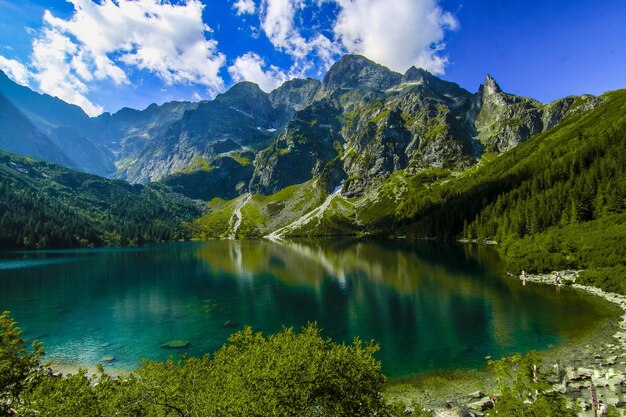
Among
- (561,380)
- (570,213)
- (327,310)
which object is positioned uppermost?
(570,213)

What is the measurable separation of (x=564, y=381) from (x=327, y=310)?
38.0m

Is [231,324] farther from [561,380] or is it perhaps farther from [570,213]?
[570,213]

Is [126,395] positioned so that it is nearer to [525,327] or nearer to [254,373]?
[254,373]

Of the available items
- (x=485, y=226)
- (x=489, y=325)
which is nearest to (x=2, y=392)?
(x=489, y=325)

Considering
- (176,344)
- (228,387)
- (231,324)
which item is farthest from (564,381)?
(176,344)

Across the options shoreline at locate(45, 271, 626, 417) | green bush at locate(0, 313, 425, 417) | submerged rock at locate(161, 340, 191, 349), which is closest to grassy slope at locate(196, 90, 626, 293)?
shoreline at locate(45, 271, 626, 417)

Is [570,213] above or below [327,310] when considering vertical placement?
above

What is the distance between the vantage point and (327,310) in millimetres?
62500

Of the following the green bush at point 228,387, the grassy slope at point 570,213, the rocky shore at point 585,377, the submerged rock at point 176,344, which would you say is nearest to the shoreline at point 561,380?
the rocky shore at point 585,377

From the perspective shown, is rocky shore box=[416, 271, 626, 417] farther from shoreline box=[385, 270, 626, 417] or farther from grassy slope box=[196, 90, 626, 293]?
grassy slope box=[196, 90, 626, 293]

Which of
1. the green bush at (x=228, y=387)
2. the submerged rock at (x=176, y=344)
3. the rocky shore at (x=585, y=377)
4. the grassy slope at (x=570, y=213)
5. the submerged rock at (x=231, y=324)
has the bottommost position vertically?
the submerged rock at (x=176, y=344)

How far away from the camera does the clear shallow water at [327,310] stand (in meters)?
45.0

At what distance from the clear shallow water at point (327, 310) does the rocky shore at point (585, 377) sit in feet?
10.8

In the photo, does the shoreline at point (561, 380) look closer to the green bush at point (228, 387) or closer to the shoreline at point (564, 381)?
the shoreline at point (564, 381)
